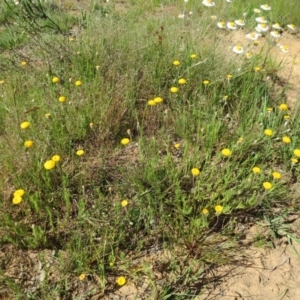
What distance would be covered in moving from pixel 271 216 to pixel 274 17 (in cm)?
357

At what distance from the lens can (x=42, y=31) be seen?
3641mm

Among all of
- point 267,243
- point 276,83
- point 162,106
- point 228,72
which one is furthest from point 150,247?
point 276,83

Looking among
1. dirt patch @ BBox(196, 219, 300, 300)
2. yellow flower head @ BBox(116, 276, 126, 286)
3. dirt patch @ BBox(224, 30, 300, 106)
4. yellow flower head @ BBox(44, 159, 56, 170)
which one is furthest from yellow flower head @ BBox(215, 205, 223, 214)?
dirt patch @ BBox(224, 30, 300, 106)

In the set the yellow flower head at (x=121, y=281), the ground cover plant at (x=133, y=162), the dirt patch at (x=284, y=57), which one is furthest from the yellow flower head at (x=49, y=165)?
the dirt patch at (x=284, y=57)

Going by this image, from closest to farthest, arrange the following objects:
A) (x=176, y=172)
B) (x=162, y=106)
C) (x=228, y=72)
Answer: (x=176, y=172) → (x=162, y=106) → (x=228, y=72)

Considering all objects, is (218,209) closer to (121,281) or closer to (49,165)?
(121,281)

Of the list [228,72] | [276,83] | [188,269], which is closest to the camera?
[188,269]

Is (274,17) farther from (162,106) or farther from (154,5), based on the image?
(162,106)

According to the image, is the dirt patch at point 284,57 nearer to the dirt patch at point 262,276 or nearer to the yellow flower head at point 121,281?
the dirt patch at point 262,276

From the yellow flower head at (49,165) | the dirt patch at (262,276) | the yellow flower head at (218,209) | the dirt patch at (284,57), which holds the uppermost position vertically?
the yellow flower head at (49,165)

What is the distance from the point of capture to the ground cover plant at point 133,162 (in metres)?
1.81

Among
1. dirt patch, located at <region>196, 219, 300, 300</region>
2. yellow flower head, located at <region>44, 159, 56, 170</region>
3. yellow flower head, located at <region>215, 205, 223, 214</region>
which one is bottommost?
dirt patch, located at <region>196, 219, 300, 300</region>

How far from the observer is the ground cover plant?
181 centimetres

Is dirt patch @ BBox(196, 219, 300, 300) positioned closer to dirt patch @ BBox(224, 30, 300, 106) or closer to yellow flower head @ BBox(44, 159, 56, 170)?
yellow flower head @ BBox(44, 159, 56, 170)
